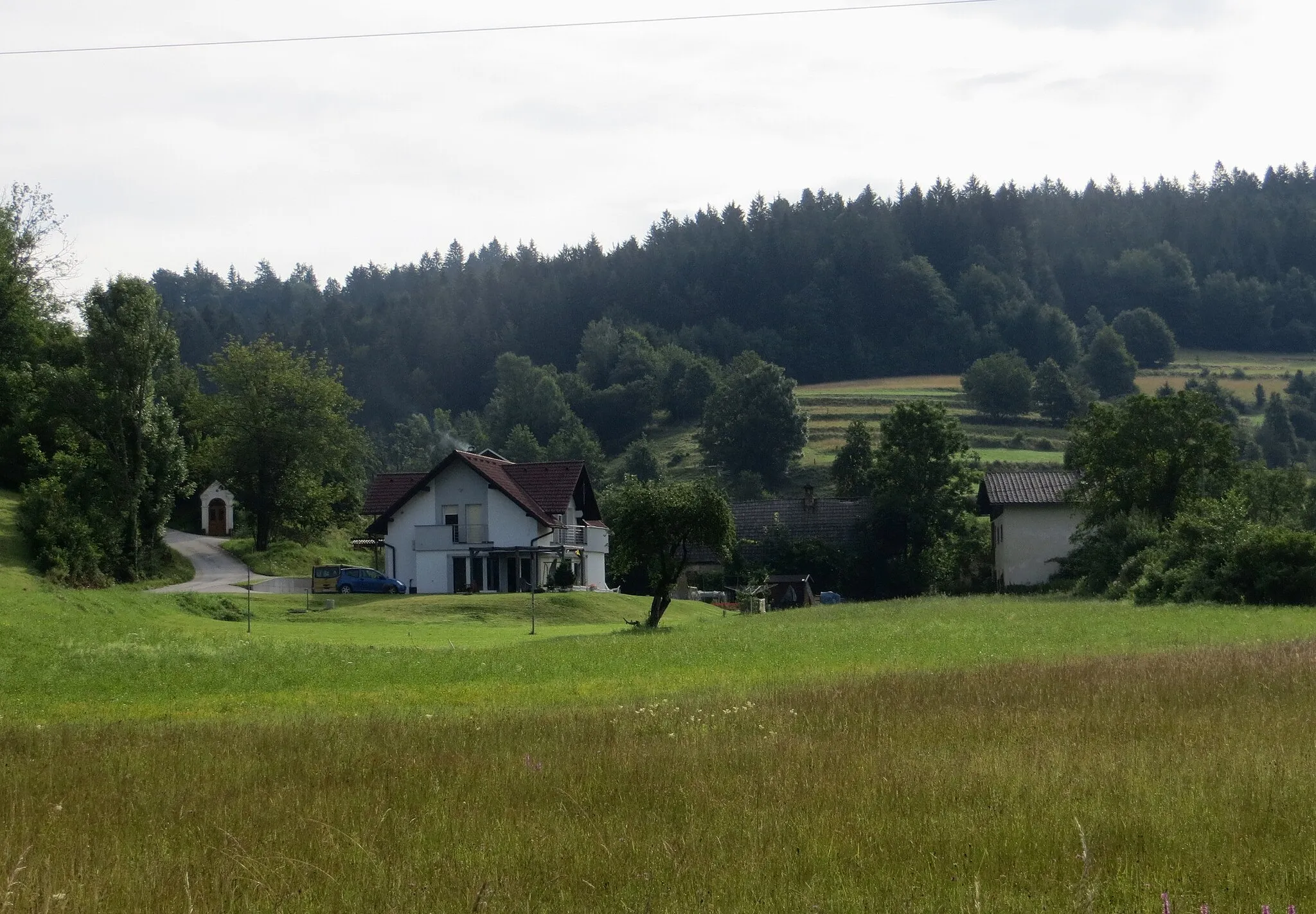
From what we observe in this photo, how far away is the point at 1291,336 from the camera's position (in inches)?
6629

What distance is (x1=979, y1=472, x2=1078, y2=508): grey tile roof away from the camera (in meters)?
69.7

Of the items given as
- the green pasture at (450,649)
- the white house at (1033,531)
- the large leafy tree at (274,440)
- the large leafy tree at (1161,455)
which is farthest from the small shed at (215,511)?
the large leafy tree at (1161,455)

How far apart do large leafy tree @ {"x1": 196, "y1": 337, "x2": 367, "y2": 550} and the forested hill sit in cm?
9509

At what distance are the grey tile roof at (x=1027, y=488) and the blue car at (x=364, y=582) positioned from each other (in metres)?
32.6

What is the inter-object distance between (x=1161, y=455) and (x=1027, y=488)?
14.0 m

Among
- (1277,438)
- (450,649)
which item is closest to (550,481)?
(450,649)

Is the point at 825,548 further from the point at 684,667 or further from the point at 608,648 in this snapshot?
the point at 684,667

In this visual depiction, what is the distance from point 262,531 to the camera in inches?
2756

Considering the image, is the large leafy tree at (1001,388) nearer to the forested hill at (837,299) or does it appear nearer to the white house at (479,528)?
the forested hill at (837,299)

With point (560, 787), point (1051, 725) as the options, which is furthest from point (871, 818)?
point (1051, 725)

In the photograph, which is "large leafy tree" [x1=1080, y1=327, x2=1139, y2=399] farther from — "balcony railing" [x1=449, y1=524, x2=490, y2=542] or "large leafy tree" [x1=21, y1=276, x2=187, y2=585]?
"large leafy tree" [x1=21, y1=276, x2=187, y2=585]

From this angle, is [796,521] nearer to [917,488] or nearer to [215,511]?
[917,488]

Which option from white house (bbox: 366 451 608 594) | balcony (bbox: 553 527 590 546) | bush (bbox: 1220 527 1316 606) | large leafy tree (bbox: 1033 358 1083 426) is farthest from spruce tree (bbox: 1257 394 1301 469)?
bush (bbox: 1220 527 1316 606)

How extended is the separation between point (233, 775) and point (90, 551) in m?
38.0
